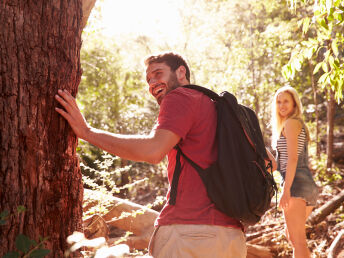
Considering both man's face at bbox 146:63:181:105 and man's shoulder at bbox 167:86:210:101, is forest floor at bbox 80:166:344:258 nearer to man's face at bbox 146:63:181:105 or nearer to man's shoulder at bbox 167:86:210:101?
man's face at bbox 146:63:181:105

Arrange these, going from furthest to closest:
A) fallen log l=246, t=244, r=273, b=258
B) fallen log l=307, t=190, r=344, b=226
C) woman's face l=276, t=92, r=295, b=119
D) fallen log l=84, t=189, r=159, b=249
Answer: fallen log l=307, t=190, r=344, b=226, fallen log l=246, t=244, r=273, b=258, fallen log l=84, t=189, r=159, b=249, woman's face l=276, t=92, r=295, b=119

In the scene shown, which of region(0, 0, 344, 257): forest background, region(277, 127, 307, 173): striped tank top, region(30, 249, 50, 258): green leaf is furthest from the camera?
region(0, 0, 344, 257): forest background

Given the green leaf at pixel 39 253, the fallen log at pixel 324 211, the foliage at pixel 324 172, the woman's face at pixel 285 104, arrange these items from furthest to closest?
1. the foliage at pixel 324 172
2. the fallen log at pixel 324 211
3. the woman's face at pixel 285 104
4. the green leaf at pixel 39 253

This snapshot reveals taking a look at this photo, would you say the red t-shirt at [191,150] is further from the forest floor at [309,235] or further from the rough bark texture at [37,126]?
the forest floor at [309,235]

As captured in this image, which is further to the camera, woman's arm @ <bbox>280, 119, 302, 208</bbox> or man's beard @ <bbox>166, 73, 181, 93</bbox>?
woman's arm @ <bbox>280, 119, 302, 208</bbox>

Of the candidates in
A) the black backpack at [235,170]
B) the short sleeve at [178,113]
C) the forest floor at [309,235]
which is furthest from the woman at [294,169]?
the short sleeve at [178,113]

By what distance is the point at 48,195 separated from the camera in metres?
2.07

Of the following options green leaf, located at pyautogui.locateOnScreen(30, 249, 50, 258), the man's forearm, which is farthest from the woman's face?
green leaf, located at pyautogui.locateOnScreen(30, 249, 50, 258)

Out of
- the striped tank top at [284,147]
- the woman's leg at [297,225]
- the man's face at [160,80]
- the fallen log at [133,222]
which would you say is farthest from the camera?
the fallen log at [133,222]

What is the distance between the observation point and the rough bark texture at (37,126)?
6.39 ft

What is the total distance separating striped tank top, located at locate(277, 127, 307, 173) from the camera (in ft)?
15.2

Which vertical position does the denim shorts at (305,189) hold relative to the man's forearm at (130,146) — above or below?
below

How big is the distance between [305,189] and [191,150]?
2705mm

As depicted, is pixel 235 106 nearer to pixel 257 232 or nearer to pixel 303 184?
pixel 303 184
